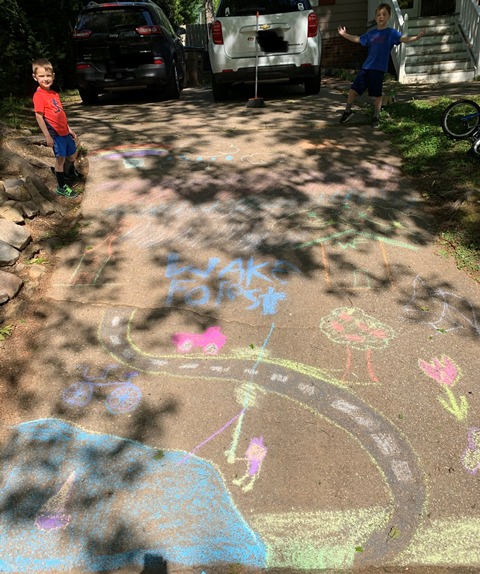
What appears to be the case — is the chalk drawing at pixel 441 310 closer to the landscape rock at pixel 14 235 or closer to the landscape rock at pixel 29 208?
the landscape rock at pixel 14 235

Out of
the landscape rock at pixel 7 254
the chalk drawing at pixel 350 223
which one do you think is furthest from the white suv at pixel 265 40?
the landscape rock at pixel 7 254

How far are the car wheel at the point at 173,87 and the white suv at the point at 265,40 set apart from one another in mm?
1194

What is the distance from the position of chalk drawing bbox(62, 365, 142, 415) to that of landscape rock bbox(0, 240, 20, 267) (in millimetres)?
1419

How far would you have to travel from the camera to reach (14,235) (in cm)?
399

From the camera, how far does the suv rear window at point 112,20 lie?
785 centimetres

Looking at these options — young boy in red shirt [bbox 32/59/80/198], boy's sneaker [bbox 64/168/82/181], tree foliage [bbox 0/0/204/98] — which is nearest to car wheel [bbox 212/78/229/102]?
tree foliage [bbox 0/0/204/98]

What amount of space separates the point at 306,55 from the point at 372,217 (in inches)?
177

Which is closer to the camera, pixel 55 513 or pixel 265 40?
pixel 55 513

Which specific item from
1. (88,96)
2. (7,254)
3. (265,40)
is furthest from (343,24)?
(7,254)

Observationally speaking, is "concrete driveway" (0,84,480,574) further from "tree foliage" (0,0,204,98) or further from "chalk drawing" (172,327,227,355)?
"tree foliage" (0,0,204,98)

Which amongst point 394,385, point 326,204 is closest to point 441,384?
point 394,385

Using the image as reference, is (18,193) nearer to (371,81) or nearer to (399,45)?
(371,81)

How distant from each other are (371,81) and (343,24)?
29.5 ft

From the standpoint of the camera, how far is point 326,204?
470 centimetres
